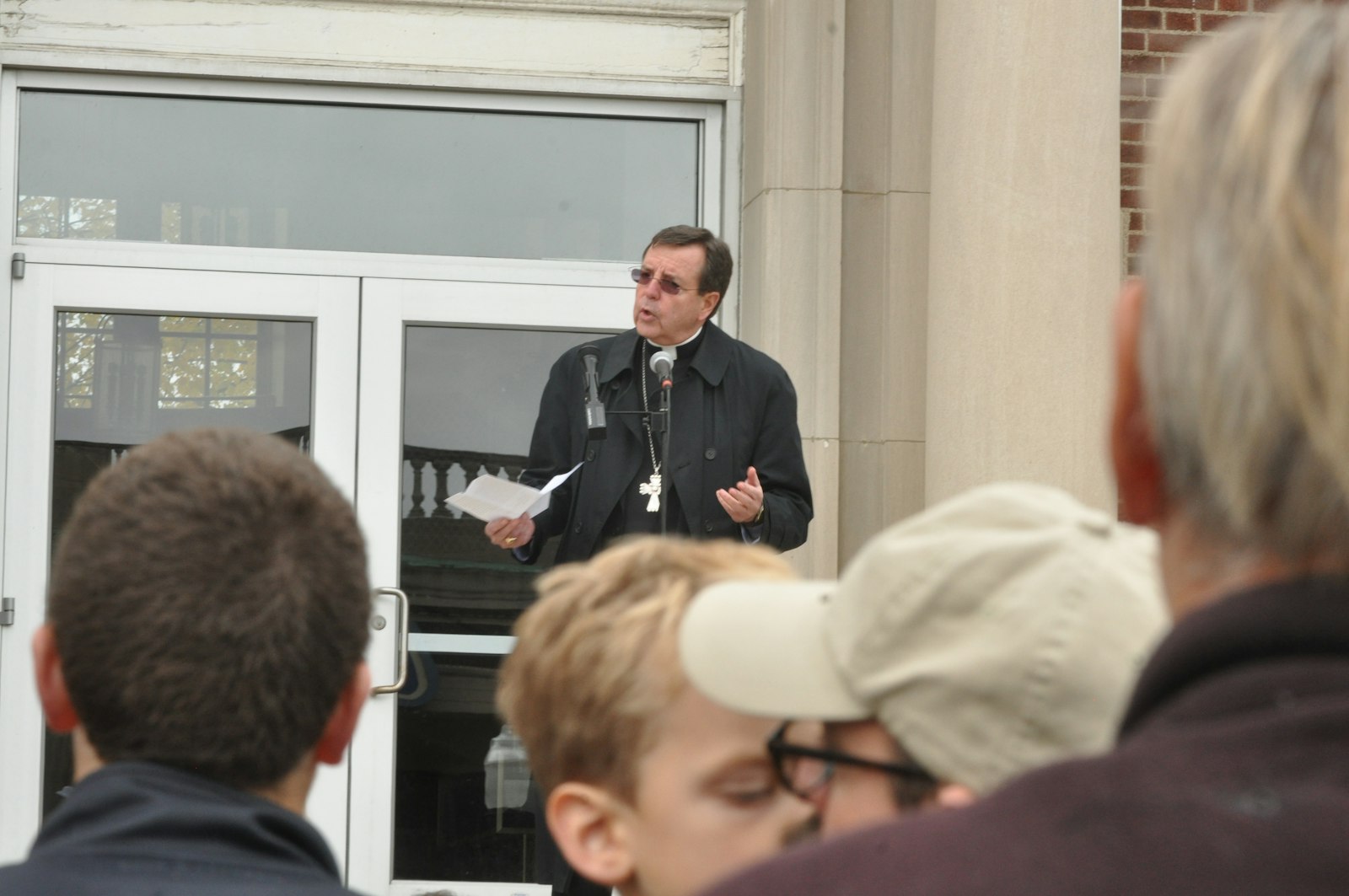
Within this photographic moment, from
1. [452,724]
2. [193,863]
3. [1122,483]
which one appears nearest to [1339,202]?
[1122,483]

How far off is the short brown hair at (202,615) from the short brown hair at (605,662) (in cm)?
28

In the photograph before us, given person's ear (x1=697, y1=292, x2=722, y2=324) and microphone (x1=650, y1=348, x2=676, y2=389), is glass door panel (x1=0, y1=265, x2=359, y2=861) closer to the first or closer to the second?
person's ear (x1=697, y1=292, x2=722, y2=324)

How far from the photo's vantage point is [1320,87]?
0.70 m

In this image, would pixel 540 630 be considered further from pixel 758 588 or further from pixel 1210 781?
pixel 1210 781

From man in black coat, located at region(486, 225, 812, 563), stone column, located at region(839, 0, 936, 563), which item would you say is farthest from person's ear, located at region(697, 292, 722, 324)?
stone column, located at region(839, 0, 936, 563)

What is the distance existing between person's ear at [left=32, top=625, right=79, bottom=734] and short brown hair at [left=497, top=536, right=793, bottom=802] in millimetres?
446

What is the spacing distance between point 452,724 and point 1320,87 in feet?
16.9

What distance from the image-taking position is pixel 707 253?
15.0 feet

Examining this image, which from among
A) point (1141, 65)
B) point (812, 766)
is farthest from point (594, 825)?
point (1141, 65)

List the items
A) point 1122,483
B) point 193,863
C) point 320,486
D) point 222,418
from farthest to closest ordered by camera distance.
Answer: point 222,418
point 320,486
point 193,863
point 1122,483

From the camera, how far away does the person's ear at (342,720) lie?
1.44m

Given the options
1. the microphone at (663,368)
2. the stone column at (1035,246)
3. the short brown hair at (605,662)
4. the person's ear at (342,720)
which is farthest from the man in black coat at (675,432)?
the person's ear at (342,720)

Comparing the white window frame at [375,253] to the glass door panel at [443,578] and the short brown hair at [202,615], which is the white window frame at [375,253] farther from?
the short brown hair at [202,615]

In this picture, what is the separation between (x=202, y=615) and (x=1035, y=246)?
3.81m
